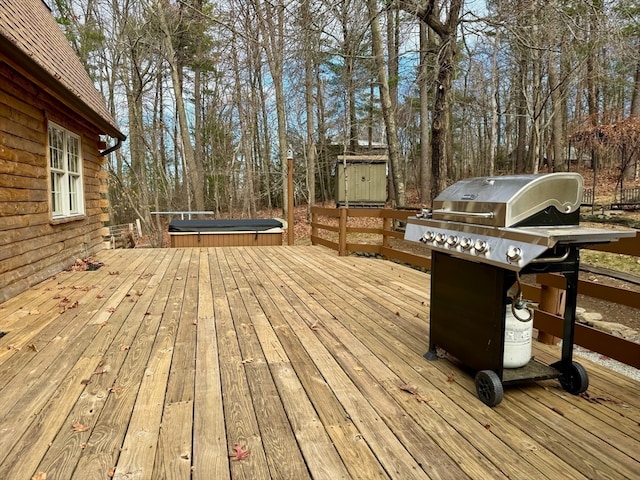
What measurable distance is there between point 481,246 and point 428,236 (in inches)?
19.0

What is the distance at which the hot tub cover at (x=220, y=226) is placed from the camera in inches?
351

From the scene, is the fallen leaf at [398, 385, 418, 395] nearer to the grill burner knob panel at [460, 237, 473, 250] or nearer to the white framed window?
the grill burner knob panel at [460, 237, 473, 250]

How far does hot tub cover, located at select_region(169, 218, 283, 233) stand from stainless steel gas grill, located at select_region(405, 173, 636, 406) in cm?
713

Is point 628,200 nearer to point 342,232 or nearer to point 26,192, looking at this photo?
point 342,232

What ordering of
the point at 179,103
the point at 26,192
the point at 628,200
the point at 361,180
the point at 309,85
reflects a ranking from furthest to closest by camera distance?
1. the point at 361,180
2. the point at 179,103
3. the point at 309,85
4. the point at 628,200
5. the point at 26,192

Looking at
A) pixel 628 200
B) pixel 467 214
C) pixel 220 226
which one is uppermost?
pixel 628 200

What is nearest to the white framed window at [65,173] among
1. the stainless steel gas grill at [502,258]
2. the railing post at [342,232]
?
the railing post at [342,232]

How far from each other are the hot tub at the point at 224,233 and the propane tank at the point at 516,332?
24.4 ft

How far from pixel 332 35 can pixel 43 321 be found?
582 cm

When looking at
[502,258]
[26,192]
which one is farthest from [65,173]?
[502,258]

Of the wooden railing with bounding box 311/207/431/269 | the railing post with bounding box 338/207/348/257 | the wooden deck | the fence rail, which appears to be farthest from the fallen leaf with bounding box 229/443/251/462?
the fence rail

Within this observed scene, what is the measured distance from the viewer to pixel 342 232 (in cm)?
711

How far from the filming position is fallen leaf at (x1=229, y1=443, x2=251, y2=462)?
160 cm

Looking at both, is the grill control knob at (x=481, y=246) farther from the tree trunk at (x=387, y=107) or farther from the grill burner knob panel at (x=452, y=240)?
the tree trunk at (x=387, y=107)
